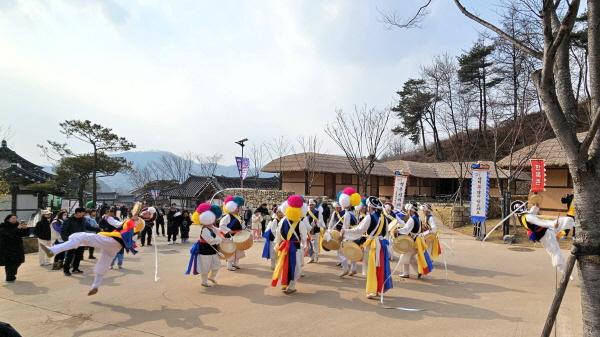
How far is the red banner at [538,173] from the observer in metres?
15.4

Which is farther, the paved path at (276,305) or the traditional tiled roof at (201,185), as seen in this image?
the traditional tiled roof at (201,185)

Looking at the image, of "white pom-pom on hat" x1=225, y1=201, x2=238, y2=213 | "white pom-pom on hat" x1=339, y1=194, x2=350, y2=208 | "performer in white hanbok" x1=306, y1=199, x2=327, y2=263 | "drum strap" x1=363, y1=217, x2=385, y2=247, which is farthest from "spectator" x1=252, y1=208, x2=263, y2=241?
"drum strap" x1=363, y1=217, x2=385, y2=247

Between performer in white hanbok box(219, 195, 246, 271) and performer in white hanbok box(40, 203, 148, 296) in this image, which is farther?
performer in white hanbok box(219, 195, 246, 271)

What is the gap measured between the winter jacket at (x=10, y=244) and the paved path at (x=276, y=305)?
548 millimetres

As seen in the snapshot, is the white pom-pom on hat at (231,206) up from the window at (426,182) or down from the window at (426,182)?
down

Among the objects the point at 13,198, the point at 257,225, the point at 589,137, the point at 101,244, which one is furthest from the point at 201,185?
→ the point at 589,137

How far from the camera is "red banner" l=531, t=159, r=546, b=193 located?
15398 millimetres

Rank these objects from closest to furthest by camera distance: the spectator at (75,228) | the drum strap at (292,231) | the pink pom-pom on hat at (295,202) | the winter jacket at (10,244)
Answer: the drum strap at (292,231)
the pink pom-pom on hat at (295,202)
the winter jacket at (10,244)
the spectator at (75,228)

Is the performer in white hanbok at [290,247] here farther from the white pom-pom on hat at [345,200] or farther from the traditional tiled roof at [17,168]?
the traditional tiled roof at [17,168]

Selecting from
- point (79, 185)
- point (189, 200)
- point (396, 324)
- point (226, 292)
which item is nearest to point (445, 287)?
point (396, 324)

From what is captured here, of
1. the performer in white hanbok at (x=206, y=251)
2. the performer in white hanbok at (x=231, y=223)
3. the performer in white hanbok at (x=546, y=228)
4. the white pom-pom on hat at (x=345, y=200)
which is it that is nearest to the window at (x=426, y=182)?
the performer in white hanbok at (x=546, y=228)

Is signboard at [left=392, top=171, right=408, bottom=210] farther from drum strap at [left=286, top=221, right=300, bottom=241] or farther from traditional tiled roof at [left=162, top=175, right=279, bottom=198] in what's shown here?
traditional tiled roof at [left=162, top=175, right=279, bottom=198]

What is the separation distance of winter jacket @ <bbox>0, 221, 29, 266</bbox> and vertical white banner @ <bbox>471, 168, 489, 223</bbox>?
1488 cm

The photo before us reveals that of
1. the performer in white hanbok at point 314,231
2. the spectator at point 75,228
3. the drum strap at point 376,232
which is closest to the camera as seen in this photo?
the drum strap at point 376,232
